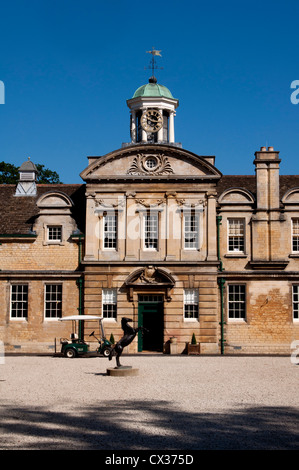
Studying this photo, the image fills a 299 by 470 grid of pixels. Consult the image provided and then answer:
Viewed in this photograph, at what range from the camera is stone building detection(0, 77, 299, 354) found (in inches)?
1319

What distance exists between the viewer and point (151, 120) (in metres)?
37.4

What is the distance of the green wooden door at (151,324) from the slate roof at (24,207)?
5.68 metres

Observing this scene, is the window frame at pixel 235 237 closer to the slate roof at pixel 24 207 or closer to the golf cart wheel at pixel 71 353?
the slate roof at pixel 24 207

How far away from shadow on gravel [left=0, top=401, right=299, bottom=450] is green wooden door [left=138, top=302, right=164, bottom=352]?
18962 mm

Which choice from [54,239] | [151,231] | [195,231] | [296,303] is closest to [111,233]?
[151,231]

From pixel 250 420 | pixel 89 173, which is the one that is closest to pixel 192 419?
pixel 250 420

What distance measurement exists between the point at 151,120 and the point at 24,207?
916 cm

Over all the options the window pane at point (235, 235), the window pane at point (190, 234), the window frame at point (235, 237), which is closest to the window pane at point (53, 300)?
the window pane at point (190, 234)

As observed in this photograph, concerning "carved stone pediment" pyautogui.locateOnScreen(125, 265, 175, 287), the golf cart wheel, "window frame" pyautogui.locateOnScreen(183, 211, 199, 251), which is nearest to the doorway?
"carved stone pediment" pyautogui.locateOnScreen(125, 265, 175, 287)

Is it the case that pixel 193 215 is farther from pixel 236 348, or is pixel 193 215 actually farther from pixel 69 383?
pixel 69 383

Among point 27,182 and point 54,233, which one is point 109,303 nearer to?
point 54,233

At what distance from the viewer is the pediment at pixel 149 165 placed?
34156 millimetres

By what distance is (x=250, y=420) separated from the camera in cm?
1277

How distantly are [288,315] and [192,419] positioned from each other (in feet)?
71.4
